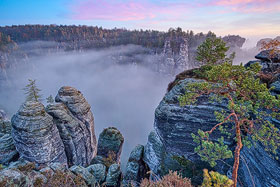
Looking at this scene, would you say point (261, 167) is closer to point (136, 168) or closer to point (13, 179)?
point (136, 168)

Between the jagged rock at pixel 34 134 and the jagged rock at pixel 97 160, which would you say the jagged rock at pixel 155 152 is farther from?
the jagged rock at pixel 34 134

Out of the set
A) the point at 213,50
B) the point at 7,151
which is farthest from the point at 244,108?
the point at 7,151

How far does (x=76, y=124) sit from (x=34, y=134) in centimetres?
471

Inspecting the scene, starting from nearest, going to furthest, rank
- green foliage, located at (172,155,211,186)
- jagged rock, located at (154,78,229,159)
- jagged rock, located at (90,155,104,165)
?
1. jagged rock, located at (154,78,229,159)
2. green foliage, located at (172,155,211,186)
3. jagged rock, located at (90,155,104,165)

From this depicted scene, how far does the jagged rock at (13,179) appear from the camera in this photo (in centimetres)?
713

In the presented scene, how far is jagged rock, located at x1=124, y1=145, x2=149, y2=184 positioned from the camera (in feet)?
55.4

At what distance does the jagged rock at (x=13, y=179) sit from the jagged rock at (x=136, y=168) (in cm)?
1113

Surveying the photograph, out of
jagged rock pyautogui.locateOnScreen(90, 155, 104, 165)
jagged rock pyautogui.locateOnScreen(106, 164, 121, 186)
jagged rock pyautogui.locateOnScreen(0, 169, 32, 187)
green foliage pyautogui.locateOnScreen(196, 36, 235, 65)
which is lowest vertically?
jagged rock pyautogui.locateOnScreen(90, 155, 104, 165)

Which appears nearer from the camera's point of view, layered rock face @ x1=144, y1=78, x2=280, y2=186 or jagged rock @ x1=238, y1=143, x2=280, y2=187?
jagged rock @ x1=238, y1=143, x2=280, y2=187

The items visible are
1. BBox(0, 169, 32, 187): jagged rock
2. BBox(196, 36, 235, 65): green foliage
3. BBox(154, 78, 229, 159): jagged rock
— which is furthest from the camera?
BBox(196, 36, 235, 65): green foliage

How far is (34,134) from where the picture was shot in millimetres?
14258

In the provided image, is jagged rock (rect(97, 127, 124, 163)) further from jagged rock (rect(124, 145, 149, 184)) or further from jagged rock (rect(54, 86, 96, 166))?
jagged rock (rect(124, 145, 149, 184))

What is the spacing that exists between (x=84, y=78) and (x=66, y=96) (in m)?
169

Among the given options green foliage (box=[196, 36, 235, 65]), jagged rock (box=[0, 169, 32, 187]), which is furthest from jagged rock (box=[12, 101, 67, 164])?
green foliage (box=[196, 36, 235, 65])
